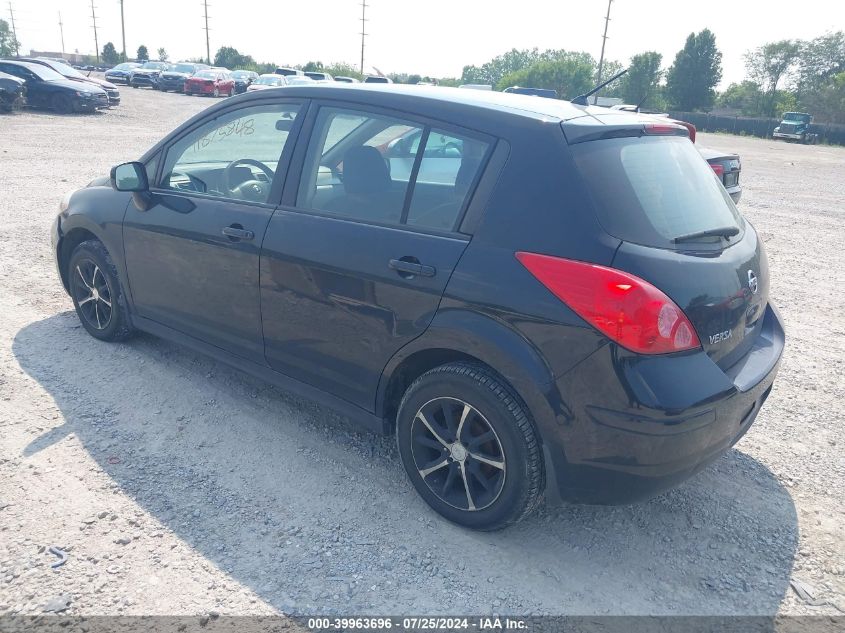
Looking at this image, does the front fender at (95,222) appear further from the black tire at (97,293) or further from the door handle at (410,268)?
the door handle at (410,268)

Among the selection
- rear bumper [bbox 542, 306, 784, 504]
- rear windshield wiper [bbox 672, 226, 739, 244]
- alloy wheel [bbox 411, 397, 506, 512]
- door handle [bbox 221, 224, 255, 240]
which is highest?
rear windshield wiper [bbox 672, 226, 739, 244]

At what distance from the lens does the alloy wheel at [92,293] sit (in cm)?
456

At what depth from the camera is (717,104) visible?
73938mm

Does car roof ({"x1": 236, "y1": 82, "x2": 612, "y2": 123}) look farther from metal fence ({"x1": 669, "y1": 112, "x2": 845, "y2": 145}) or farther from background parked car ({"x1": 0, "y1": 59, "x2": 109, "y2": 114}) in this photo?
metal fence ({"x1": 669, "y1": 112, "x2": 845, "y2": 145})

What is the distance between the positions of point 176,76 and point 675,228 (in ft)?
137

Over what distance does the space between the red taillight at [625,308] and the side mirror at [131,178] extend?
282 centimetres

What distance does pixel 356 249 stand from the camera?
308 centimetres

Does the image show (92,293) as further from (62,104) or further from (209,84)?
(209,84)

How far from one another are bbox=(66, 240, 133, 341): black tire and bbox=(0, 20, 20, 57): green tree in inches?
4809

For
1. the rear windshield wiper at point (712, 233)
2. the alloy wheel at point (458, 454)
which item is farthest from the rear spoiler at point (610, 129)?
the alloy wheel at point (458, 454)

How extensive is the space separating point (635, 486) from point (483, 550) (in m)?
0.75

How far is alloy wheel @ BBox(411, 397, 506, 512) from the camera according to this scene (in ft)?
9.30

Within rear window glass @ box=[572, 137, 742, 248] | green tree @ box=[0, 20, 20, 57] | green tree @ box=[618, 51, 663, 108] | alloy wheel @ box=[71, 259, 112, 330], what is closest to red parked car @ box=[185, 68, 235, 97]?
alloy wheel @ box=[71, 259, 112, 330]

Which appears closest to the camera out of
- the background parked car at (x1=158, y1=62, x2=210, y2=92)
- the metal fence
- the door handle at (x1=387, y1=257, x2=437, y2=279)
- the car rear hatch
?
the car rear hatch
